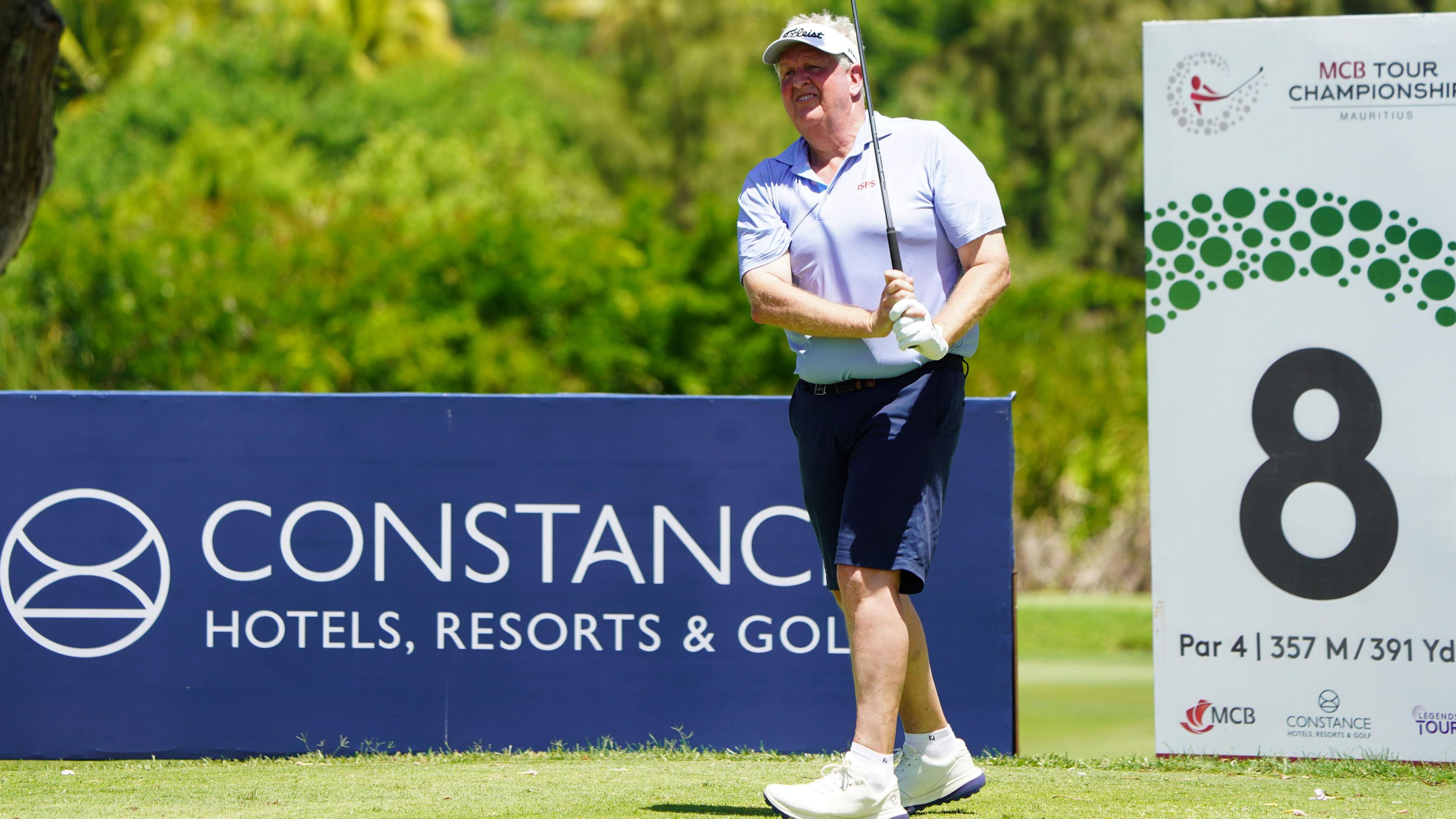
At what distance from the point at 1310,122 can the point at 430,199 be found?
2534 cm

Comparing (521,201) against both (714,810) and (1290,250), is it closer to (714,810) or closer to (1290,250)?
(1290,250)

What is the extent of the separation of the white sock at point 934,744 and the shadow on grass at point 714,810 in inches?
14.3

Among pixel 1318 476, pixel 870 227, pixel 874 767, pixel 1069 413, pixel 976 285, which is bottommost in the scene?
pixel 874 767

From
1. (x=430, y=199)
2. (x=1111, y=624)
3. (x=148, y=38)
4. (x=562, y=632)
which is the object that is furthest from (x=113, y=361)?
(x=148, y=38)

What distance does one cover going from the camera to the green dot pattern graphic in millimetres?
4227

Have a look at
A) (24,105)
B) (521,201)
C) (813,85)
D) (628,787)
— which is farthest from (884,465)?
(521,201)

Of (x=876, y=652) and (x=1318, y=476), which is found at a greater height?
(x=1318, y=476)

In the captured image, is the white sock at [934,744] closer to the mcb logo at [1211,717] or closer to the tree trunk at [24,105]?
the mcb logo at [1211,717]

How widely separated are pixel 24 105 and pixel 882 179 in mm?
3725

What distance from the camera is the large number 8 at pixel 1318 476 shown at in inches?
167

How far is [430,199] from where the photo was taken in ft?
93.0

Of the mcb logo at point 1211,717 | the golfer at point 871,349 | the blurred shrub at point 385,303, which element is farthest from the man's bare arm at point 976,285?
the blurred shrub at point 385,303

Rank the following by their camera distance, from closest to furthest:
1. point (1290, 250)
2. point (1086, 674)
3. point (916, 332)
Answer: point (916, 332)
point (1290, 250)
point (1086, 674)

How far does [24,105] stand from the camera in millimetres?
5539
